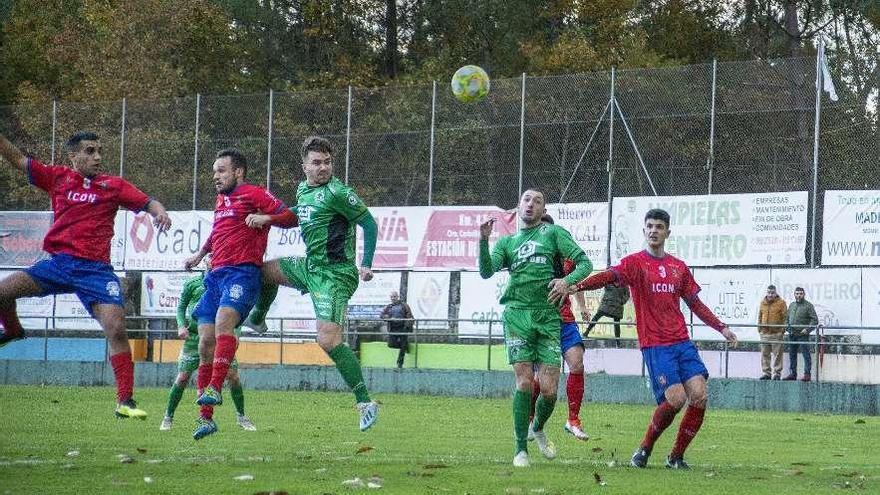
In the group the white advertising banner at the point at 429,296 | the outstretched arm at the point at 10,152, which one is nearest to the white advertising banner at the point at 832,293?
the white advertising banner at the point at 429,296

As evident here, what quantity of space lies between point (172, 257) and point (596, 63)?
13679 mm

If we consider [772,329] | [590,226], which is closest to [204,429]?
[772,329]

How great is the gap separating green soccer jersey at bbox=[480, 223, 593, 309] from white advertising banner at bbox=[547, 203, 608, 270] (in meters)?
16.2

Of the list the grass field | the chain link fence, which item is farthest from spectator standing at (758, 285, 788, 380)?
the grass field

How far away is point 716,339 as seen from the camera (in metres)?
25.8

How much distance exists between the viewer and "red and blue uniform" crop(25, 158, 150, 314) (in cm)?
1238

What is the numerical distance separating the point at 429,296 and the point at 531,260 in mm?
18320

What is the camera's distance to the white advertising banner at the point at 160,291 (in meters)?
32.8

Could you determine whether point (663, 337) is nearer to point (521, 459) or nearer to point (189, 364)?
point (521, 459)

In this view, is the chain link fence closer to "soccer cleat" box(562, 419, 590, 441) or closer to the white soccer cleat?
"soccer cleat" box(562, 419, 590, 441)

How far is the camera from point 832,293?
1016 inches

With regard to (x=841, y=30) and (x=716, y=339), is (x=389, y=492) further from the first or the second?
(x=841, y=30)

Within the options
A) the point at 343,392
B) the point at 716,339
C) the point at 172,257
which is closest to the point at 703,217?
the point at 716,339

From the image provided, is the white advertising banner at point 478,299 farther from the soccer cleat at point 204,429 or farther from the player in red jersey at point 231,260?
the soccer cleat at point 204,429
